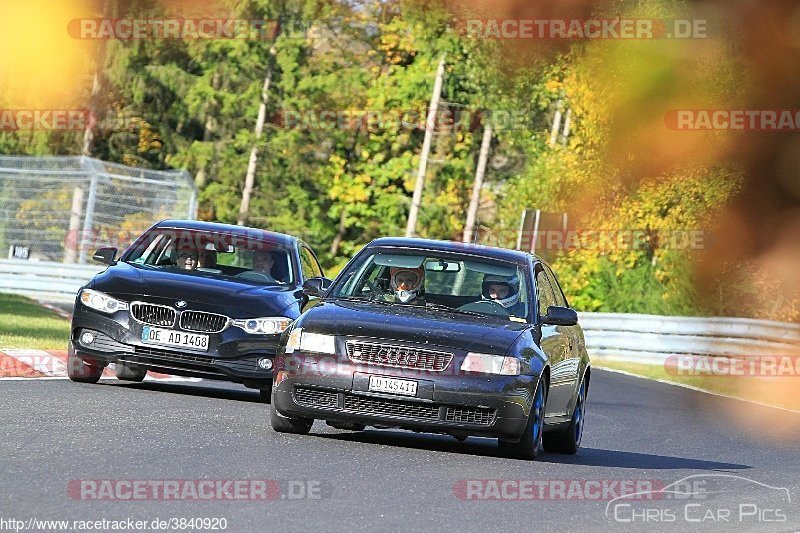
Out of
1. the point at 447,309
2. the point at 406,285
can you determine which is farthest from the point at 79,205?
the point at 447,309

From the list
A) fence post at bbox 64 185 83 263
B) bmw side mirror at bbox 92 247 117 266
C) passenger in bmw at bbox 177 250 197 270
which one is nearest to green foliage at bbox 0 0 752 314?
fence post at bbox 64 185 83 263

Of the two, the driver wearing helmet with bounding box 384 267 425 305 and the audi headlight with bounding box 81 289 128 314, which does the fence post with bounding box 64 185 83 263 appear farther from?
the driver wearing helmet with bounding box 384 267 425 305

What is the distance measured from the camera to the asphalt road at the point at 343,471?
8.70m

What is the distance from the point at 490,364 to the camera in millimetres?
11852

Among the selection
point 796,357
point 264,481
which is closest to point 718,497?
point 264,481

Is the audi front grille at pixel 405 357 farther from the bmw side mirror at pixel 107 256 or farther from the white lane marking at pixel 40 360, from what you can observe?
the white lane marking at pixel 40 360

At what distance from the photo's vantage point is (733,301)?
3500cm

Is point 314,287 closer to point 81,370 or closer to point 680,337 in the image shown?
point 81,370

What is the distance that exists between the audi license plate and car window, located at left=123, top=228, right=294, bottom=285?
4614 mm

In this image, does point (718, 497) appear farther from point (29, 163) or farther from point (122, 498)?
point (29, 163)

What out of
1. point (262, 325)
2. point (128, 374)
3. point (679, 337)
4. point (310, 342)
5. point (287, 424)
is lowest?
point (679, 337)

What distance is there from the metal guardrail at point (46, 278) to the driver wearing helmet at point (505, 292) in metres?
27.2

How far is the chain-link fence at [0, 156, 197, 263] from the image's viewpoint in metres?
39.4

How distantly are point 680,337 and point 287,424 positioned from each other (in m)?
20.2
